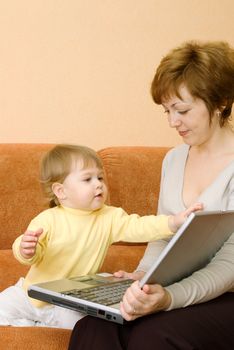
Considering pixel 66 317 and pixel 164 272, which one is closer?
pixel 164 272

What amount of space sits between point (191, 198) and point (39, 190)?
715mm

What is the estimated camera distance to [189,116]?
1685 millimetres

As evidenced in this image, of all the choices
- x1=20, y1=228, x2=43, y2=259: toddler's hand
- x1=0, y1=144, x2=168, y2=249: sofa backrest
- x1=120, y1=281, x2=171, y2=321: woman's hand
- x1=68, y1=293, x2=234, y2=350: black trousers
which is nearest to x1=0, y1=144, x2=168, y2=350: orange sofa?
x1=0, y1=144, x2=168, y2=249: sofa backrest

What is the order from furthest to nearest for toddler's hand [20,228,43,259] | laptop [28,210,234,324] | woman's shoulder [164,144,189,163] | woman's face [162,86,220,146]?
woman's shoulder [164,144,189,163] < woman's face [162,86,220,146] < toddler's hand [20,228,43,259] < laptop [28,210,234,324]

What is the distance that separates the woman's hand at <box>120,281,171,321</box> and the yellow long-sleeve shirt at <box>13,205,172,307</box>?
1.24 feet

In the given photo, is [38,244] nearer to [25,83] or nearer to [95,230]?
[95,230]

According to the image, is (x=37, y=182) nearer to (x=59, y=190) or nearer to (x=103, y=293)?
(x=59, y=190)

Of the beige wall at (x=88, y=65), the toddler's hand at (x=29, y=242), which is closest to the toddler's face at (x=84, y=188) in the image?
the toddler's hand at (x=29, y=242)

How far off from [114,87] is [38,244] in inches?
48.7

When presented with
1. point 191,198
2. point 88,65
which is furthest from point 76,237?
point 88,65

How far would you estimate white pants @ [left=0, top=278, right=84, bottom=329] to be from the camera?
158 centimetres

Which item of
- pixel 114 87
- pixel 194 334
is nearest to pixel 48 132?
pixel 114 87

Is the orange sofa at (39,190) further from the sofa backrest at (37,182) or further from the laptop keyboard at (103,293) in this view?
the laptop keyboard at (103,293)

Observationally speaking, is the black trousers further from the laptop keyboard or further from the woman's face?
the woman's face
